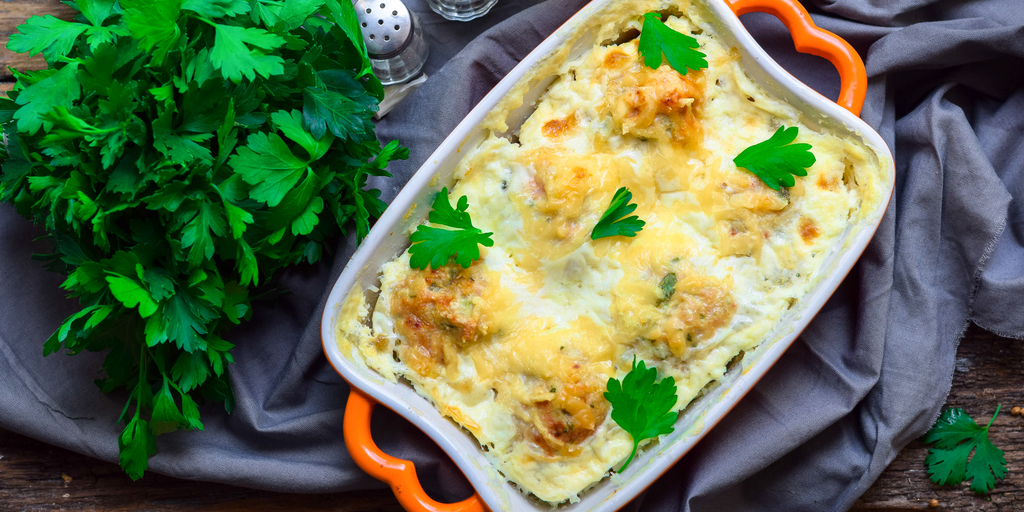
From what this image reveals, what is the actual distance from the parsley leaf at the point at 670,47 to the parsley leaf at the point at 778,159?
11.3 inches

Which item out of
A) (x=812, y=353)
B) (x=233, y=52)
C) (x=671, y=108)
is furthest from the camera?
(x=812, y=353)

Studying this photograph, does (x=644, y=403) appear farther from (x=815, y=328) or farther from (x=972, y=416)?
(x=972, y=416)

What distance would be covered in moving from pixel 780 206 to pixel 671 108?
0.42 m

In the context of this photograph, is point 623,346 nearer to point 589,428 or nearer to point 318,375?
point 589,428

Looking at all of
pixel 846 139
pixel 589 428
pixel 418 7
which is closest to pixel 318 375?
pixel 589 428

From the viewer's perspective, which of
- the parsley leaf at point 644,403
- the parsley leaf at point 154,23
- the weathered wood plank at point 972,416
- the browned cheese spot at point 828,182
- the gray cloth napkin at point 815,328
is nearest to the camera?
the parsley leaf at point 154,23

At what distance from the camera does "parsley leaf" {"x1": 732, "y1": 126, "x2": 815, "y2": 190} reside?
1.82 metres

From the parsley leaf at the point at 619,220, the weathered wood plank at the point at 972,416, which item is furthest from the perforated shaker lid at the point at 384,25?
the weathered wood plank at the point at 972,416

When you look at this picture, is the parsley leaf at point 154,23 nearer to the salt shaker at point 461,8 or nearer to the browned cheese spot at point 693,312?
the salt shaker at point 461,8

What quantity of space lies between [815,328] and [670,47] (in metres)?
1.02

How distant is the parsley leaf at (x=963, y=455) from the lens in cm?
215

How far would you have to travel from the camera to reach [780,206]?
188 centimetres

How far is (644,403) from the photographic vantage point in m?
1.79

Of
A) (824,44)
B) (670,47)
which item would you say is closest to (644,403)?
(670,47)
